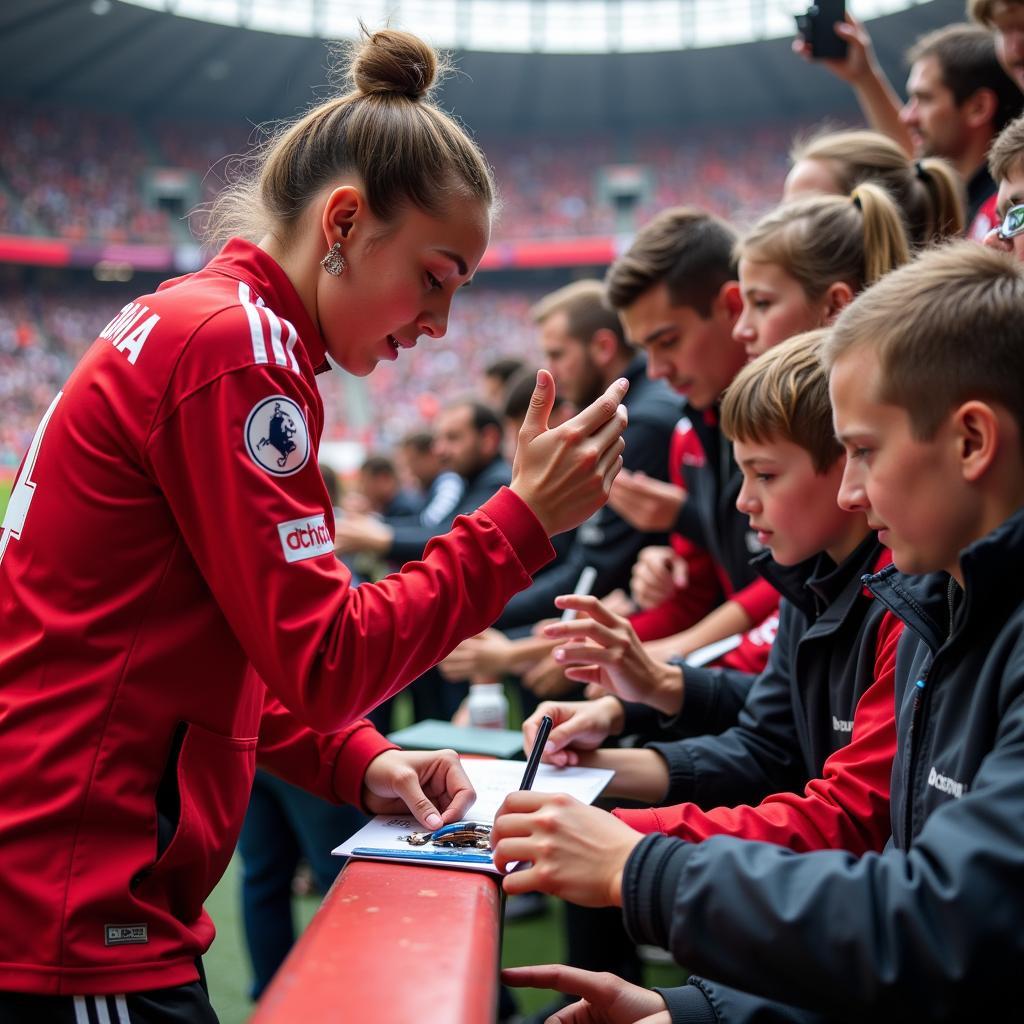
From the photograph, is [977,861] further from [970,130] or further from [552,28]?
[552,28]

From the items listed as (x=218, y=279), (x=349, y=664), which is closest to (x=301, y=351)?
(x=218, y=279)

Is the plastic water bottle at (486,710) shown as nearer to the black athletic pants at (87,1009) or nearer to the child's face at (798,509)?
the child's face at (798,509)

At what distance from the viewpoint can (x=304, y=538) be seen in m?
1.33

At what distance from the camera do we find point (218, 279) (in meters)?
1.50

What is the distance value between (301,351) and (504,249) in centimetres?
2650

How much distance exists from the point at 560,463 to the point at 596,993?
0.77m

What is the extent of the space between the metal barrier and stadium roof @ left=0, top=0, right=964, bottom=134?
72.6 feet

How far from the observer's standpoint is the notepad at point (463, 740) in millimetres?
2203

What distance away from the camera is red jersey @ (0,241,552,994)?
1300 millimetres

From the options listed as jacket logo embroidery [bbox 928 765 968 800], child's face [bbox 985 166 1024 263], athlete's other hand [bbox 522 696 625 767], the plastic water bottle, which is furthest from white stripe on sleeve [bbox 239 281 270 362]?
the plastic water bottle

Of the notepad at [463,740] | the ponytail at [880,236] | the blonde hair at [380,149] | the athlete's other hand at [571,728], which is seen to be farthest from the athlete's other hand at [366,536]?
the blonde hair at [380,149]

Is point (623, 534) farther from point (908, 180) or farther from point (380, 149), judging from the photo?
point (380, 149)

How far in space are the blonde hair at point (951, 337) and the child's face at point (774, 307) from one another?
4.19 ft

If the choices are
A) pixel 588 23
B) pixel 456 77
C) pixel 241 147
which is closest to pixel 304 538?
pixel 456 77
